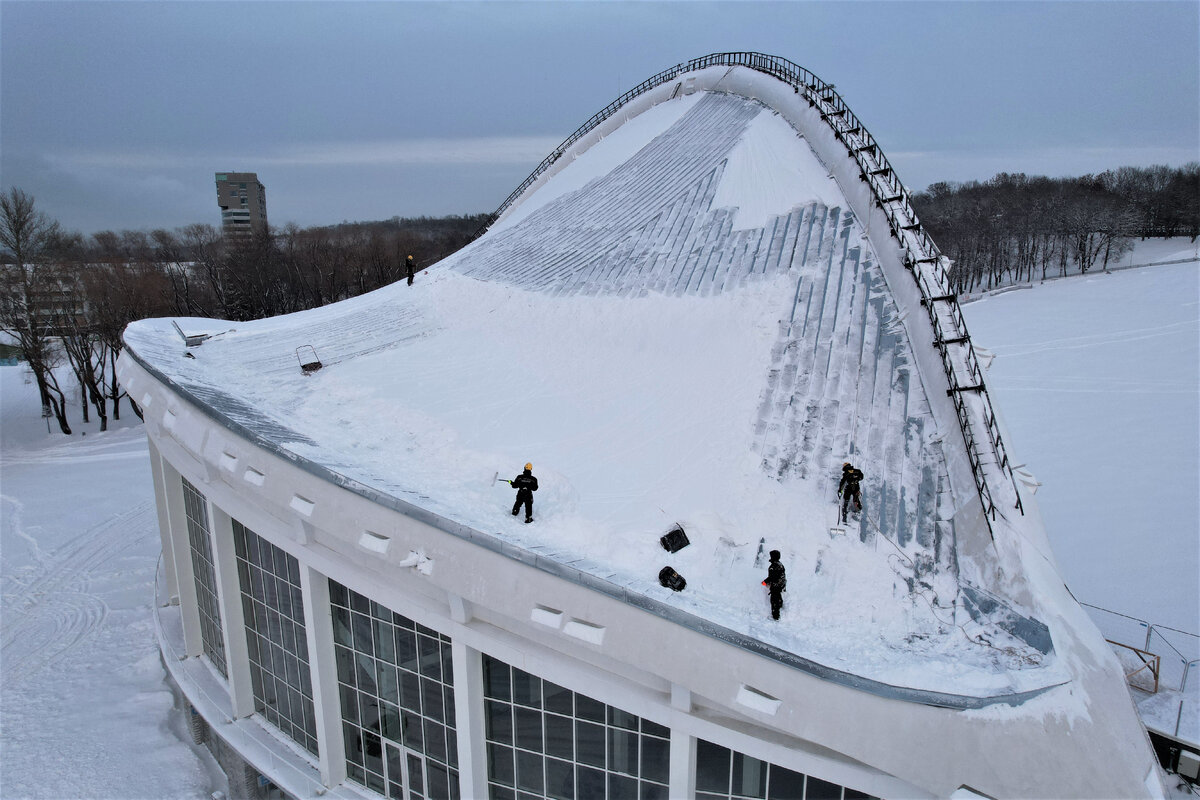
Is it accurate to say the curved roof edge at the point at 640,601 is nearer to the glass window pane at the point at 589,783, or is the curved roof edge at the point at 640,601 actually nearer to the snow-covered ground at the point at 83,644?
the glass window pane at the point at 589,783

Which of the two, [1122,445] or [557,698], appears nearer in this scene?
[557,698]

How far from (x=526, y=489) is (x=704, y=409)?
9.73ft

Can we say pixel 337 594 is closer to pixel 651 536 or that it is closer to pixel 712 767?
pixel 651 536

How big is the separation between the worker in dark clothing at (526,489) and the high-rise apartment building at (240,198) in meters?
113

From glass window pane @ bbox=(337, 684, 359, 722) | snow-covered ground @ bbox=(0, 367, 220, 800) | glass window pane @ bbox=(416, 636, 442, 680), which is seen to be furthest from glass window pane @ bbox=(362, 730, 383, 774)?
A: snow-covered ground @ bbox=(0, 367, 220, 800)

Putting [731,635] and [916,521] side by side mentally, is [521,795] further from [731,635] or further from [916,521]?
[916,521]

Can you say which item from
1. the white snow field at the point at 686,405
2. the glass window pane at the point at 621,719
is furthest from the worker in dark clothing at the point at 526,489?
the glass window pane at the point at 621,719

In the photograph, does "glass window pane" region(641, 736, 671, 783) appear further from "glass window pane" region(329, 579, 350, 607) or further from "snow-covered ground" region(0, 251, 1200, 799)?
"snow-covered ground" region(0, 251, 1200, 799)

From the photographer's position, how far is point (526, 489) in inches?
299

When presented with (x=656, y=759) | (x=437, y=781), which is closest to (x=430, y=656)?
(x=437, y=781)

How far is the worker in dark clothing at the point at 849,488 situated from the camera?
724 cm

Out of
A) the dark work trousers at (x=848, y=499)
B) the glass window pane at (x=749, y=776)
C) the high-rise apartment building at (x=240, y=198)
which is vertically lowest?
the glass window pane at (x=749, y=776)

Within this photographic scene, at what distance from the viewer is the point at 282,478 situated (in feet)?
25.7

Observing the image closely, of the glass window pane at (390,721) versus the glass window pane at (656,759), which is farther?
the glass window pane at (390,721)
